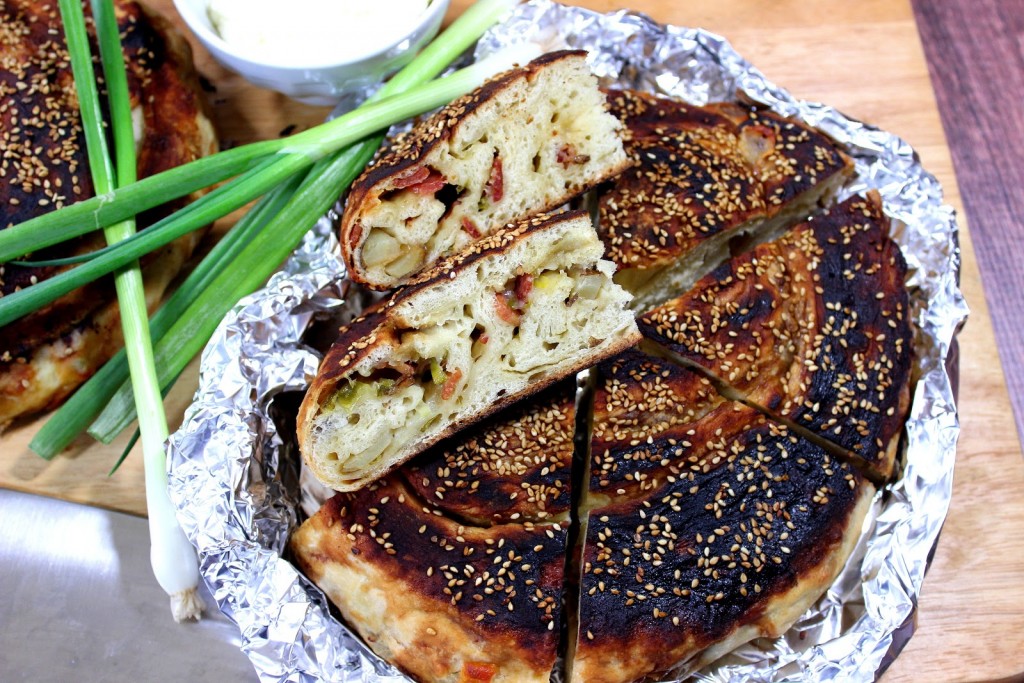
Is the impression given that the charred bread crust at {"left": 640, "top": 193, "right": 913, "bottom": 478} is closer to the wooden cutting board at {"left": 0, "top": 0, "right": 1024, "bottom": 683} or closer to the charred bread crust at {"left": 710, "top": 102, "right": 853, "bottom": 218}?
the charred bread crust at {"left": 710, "top": 102, "right": 853, "bottom": 218}

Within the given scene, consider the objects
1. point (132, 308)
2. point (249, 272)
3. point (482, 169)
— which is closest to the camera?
point (482, 169)

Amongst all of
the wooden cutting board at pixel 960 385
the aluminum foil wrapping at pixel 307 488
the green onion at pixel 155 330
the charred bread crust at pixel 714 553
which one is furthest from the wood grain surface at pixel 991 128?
the green onion at pixel 155 330

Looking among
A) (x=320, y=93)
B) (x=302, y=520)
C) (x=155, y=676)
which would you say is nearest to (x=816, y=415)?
(x=302, y=520)

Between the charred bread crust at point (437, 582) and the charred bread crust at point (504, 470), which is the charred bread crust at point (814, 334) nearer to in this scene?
the charred bread crust at point (504, 470)

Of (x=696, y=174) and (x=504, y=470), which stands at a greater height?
(x=696, y=174)

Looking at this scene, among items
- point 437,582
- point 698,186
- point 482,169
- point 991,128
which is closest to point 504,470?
point 437,582

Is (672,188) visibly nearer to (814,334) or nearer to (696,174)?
(696,174)

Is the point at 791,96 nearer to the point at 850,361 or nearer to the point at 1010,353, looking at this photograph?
the point at 850,361
